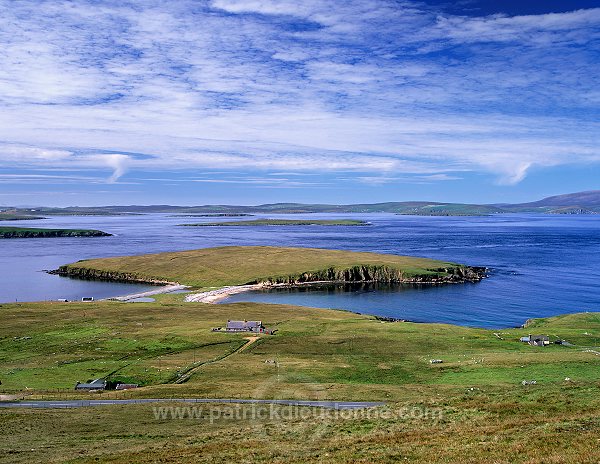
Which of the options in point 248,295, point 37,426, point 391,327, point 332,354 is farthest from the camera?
point 248,295

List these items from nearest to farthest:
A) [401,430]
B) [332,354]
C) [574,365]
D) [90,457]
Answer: [90,457]
[401,430]
[574,365]
[332,354]

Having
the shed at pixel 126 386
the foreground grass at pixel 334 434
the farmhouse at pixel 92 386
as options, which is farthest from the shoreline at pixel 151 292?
the foreground grass at pixel 334 434

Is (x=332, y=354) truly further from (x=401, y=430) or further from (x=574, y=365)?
(x=401, y=430)

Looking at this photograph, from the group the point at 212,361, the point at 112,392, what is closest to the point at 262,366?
the point at 212,361

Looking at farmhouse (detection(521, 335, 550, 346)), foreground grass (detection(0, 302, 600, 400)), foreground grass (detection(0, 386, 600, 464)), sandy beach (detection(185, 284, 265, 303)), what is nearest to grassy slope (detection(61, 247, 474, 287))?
sandy beach (detection(185, 284, 265, 303))

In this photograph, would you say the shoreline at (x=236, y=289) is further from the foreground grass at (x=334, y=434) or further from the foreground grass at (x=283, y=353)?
the foreground grass at (x=334, y=434)

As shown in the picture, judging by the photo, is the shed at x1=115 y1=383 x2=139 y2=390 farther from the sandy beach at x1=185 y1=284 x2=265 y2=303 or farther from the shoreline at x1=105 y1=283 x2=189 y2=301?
the shoreline at x1=105 y1=283 x2=189 y2=301
